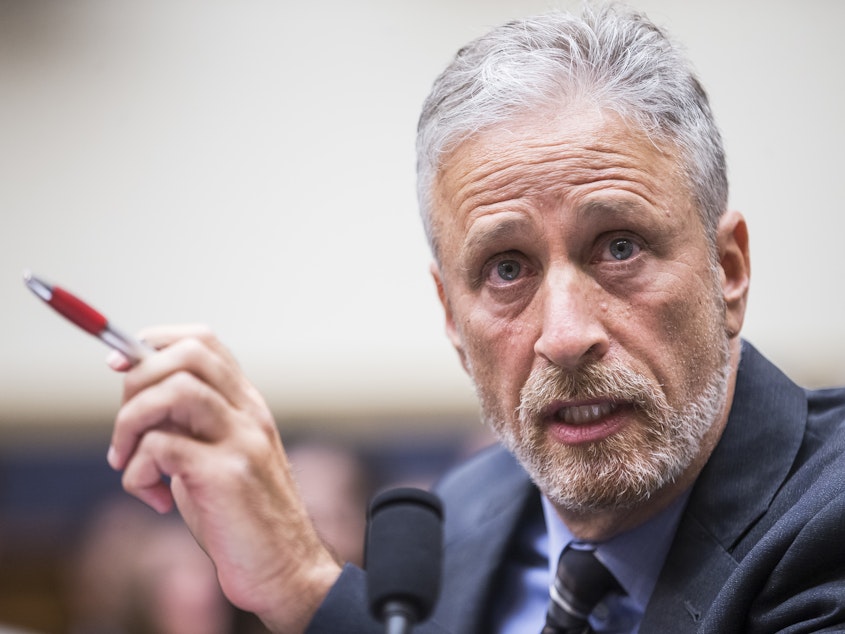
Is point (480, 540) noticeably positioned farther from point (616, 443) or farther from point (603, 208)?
point (603, 208)

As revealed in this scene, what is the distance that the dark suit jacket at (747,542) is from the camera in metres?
1.70

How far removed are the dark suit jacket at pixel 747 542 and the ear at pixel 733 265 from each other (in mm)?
122

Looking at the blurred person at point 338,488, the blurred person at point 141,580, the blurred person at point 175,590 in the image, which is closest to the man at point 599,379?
the blurred person at point 338,488

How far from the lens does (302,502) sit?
1.79m

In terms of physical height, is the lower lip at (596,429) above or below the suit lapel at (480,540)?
above

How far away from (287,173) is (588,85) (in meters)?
3.58

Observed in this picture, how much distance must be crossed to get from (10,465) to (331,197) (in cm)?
207

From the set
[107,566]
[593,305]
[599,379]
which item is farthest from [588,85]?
[107,566]

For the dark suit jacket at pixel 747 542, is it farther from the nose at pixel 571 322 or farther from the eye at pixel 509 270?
the eye at pixel 509 270

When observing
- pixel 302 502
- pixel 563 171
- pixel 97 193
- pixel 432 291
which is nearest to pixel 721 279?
pixel 563 171

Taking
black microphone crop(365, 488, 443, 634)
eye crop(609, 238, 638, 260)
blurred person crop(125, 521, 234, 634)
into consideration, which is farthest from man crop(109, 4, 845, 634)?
blurred person crop(125, 521, 234, 634)

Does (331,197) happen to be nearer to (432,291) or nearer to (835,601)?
(432,291)

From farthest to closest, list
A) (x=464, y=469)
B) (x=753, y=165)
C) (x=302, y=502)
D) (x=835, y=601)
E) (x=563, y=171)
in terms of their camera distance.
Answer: (x=753, y=165), (x=464, y=469), (x=563, y=171), (x=302, y=502), (x=835, y=601)

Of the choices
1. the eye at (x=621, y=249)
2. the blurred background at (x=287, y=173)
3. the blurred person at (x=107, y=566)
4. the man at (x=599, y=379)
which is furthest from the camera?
the blurred background at (x=287, y=173)
